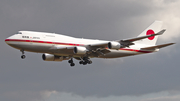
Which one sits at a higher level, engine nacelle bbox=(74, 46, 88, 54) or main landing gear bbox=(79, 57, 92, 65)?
engine nacelle bbox=(74, 46, 88, 54)

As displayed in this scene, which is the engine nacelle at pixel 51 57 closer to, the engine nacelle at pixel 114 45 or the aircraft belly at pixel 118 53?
the aircraft belly at pixel 118 53

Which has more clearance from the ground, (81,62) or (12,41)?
(12,41)

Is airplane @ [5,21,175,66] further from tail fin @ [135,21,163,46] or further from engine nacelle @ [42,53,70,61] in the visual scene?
tail fin @ [135,21,163,46]

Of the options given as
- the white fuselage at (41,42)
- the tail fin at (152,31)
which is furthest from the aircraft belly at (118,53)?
the white fuselage at (41,42)

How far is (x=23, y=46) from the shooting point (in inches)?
2253

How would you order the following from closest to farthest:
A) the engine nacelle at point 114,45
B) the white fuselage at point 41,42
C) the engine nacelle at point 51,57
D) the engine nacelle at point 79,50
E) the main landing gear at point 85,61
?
1. the white fuselage at point 41,42
2. the engine nacelle at point 114,45
3. the engine nacelle at point 79,50
4. the main landing gear at point 85,61
5. the engine nacelle at point 51,57

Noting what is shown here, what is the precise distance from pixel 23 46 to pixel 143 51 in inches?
980

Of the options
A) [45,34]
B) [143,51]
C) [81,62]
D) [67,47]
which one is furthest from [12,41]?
[143,51]

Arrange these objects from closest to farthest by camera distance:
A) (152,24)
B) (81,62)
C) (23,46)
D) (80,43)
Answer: (23,46) → (80,43) → (81,62) → (152,24)

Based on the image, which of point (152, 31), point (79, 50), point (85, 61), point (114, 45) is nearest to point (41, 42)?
point (79, 50)

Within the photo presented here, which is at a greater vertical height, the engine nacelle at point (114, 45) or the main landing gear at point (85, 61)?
the engine nacelle at point (114, 45)

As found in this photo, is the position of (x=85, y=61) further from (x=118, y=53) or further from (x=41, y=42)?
(x=41, y=42)

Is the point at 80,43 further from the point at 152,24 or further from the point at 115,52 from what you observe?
the point at 152,24

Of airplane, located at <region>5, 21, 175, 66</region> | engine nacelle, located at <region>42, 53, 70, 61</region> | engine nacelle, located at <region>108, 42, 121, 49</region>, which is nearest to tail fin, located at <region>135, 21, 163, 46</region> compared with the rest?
airplane, located at <region>5, 21, 175, 66</region>
